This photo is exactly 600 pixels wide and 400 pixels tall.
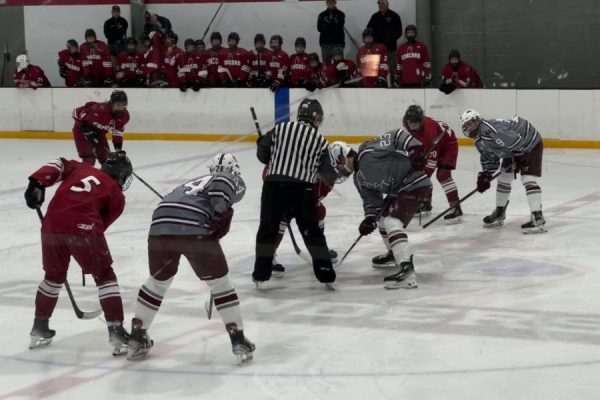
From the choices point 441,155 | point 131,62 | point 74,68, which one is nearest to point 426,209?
point 441,155

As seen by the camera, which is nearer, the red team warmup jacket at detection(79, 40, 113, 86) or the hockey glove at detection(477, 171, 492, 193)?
the hockey glove at detection(477, 171, 492, 193)

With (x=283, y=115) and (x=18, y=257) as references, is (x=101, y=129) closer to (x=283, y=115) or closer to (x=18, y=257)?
(x=18, y=257)

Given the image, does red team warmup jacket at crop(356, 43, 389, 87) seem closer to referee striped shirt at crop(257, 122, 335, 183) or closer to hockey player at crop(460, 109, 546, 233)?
hockey player at crop(460, 109, 546, 233)

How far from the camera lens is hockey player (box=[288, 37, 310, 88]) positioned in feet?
44.2

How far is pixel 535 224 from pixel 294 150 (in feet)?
8.04

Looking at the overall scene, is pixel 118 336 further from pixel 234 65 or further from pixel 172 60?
pixel 172 60

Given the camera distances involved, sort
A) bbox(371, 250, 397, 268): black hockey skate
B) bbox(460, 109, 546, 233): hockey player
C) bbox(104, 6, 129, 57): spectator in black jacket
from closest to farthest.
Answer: bbox(371, 250, 397, 268): black hockey skate → bbox(460, 109, 546, 233): hockey player → bbox(104, 6, 129, 57): spectator in black jacket

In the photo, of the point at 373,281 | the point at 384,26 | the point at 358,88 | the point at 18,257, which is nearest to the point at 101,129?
the point at 18,257

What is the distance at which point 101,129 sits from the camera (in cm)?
941

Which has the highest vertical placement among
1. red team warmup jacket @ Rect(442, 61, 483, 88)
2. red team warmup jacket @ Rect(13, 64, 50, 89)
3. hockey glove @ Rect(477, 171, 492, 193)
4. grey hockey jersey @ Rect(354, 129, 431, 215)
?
red team warmup jacket @ Rect(13, 64, 50, 89)

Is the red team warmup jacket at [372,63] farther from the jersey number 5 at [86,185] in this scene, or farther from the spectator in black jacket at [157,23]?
the jersey number 5 at [86,185]

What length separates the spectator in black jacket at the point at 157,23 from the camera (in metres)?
14.9

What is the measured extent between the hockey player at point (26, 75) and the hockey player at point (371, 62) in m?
4.00

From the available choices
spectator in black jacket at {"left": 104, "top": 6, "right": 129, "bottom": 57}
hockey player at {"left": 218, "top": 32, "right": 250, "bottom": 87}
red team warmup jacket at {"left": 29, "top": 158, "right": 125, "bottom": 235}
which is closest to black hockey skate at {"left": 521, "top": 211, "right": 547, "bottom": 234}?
red team warmup jacket at {"left": 29, "top": 158, "right": 125, "bottom": 235}
